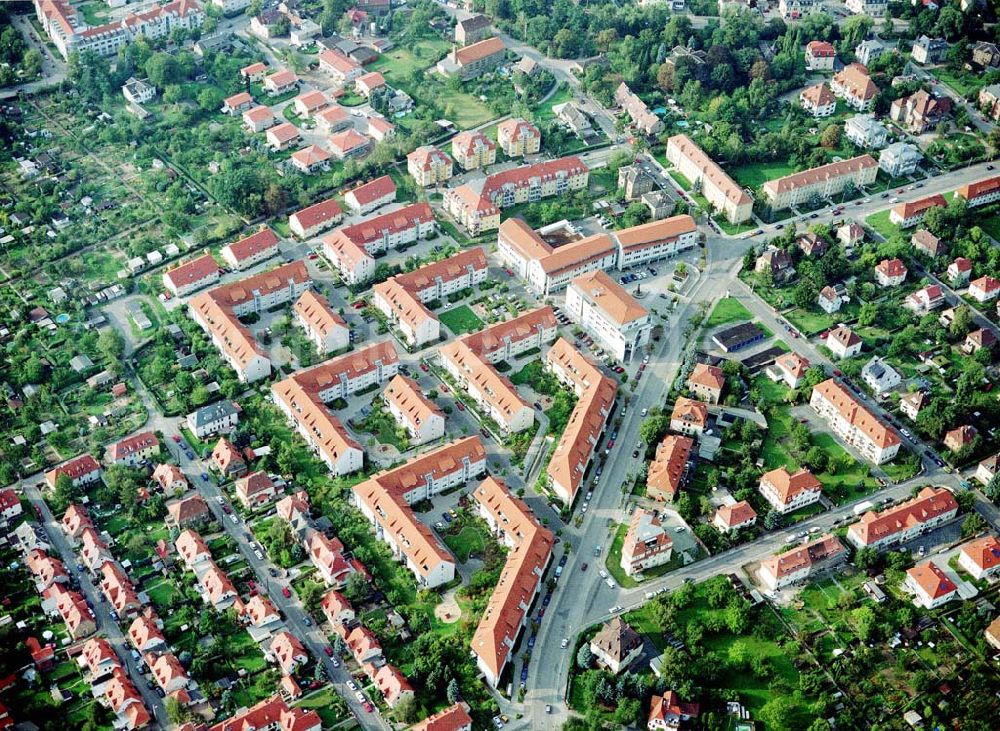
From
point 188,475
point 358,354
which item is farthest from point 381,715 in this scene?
point 358,354

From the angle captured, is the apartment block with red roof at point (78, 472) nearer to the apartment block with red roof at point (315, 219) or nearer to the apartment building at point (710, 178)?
the apartment block with red roof at point (315, 219)

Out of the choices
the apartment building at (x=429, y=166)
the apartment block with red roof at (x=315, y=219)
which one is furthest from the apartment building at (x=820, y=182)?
the apartment block with red roof at (x=315, y=219)

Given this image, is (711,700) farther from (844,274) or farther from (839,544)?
(844,274)

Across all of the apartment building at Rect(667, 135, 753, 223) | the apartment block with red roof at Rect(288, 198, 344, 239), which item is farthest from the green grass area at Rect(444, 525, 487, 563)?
the apartment building at Rect(667, 135, 753, 223)

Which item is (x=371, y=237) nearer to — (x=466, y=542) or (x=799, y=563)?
(x=466, y=542)

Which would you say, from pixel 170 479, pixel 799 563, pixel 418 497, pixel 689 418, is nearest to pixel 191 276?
pixel 170 479
